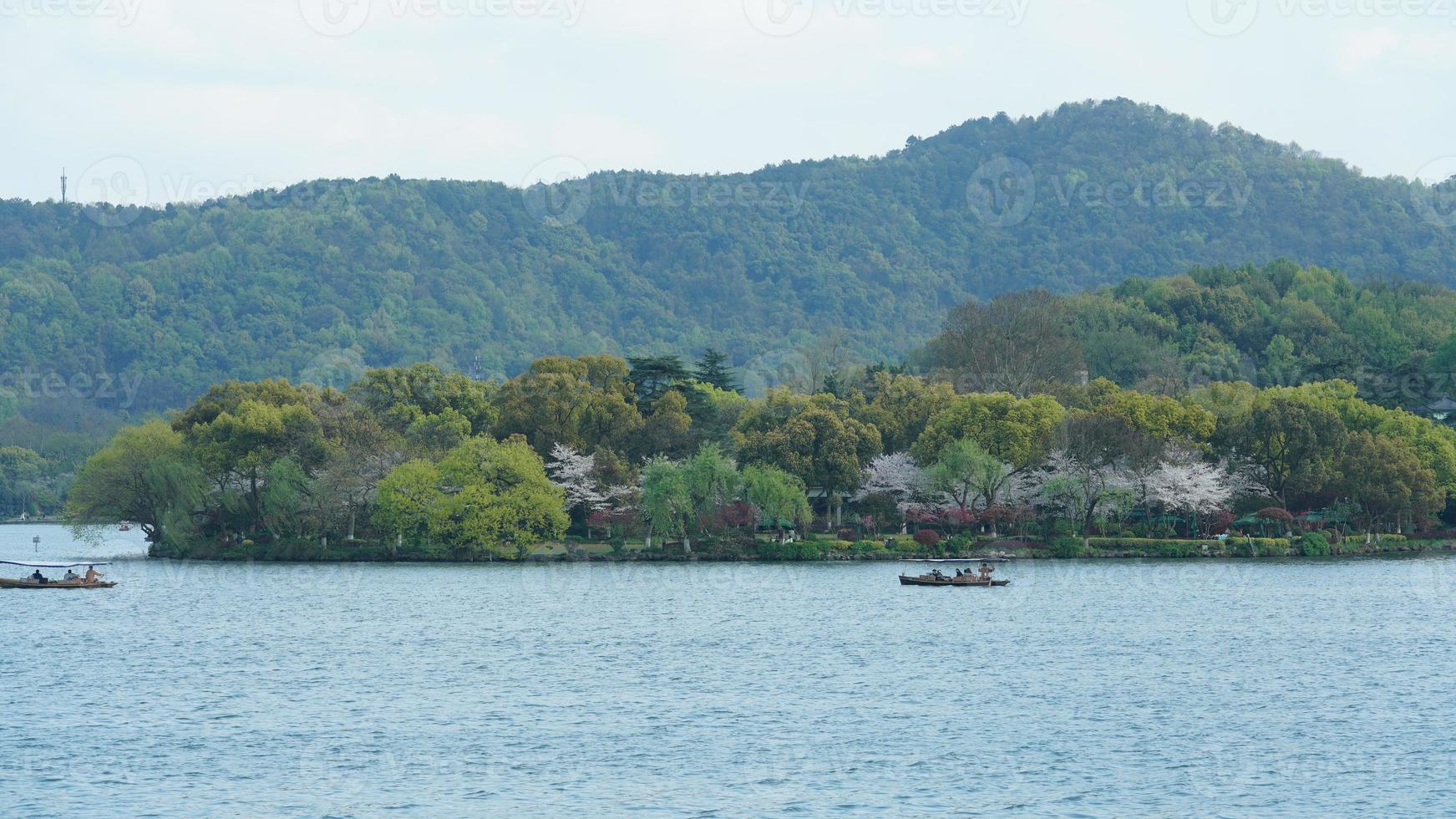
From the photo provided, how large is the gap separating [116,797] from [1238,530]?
70772mm

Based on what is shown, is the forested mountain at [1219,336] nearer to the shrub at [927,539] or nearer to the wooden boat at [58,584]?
the shrub at [927,539]

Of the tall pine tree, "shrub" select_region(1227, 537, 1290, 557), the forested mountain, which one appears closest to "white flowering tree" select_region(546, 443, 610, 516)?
the tall pine tree

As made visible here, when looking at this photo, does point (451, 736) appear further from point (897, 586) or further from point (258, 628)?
point (897, 586)

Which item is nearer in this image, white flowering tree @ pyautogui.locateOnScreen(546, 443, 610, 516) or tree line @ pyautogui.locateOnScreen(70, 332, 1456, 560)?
A: tree line @ pyautogui.locateOnScreen(70, 332, 1456, 560)

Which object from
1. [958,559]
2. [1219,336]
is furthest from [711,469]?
[1219,336]

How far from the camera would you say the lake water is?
31828 millimetres

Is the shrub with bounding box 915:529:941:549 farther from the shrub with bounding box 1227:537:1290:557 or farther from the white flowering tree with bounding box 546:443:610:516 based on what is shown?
the white flowering tree with bounding box 546:443:610:516

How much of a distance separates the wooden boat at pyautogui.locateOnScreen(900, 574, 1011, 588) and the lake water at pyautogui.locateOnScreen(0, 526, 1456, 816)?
1.07 m

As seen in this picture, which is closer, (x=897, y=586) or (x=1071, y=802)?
(x=1071, y=802)

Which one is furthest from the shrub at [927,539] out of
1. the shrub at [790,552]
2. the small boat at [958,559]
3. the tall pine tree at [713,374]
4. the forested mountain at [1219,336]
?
the tall pine tree at [713,374]

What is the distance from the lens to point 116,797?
31.3 m

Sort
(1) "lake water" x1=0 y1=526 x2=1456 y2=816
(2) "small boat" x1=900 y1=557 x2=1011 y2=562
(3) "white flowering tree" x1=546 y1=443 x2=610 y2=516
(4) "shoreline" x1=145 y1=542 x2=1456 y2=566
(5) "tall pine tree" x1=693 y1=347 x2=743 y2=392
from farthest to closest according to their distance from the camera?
(5) "tall pine tree" x1=693 y1=347 x2=743 y2=392, (3) "white flowering tree" x1=546 y1=443 x2=610 y2=516, (4) "shoreline" x1=145 y1=542 x2=1456 y2=566, (2) "small boat" x1=900 y1=557 x2=1011 y2=562, (1) "lake water" x1=0 y1=526 x2=1456 y2=816

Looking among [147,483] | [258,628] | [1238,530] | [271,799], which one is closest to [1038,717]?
[271,799]

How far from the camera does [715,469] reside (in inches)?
3263
